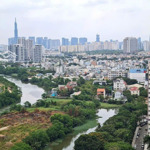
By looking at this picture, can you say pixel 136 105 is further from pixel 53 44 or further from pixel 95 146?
pixel 53 44

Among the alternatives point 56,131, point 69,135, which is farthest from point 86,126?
point 56,131

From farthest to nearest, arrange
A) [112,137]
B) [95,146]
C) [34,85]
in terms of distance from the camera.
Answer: [34,85], [112,137], [95,146]

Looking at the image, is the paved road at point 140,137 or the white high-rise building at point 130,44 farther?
the white high-rise building at point 130,44

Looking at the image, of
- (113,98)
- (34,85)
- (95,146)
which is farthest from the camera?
(34,85)

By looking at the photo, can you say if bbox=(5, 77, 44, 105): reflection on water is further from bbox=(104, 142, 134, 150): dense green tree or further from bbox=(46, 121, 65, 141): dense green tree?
bbox=(104, 142, 134, 150): dense green tree

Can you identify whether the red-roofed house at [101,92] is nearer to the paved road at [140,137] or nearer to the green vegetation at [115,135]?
the green vegetation at [115,135]

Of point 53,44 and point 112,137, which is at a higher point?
point 53,44

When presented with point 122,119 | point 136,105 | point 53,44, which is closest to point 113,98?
point 136,105

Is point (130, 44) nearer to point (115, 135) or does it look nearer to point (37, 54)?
point (37, 54)

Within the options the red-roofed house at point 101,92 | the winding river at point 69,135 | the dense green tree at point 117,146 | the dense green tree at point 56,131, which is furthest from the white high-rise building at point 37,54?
the dense green tree at point 117,146
